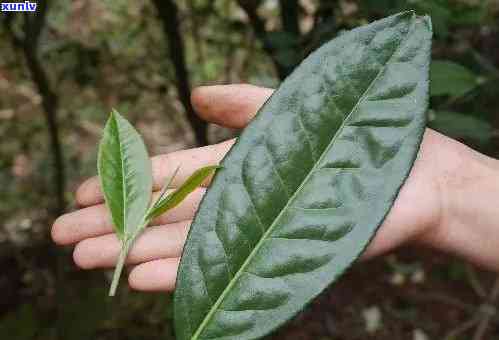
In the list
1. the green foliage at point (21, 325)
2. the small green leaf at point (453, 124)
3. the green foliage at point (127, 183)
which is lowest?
the green foliage at point (21, 325)

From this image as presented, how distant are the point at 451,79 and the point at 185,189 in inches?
21.0

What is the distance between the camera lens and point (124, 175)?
798 mm

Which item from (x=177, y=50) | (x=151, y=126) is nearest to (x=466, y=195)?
(x=177, y=50)

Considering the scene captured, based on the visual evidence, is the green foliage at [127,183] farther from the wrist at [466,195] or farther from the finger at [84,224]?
the wrist at [466,195]

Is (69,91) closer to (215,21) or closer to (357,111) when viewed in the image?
(215,21)

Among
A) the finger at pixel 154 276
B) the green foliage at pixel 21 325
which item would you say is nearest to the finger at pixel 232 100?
the finger at pixel 154 276

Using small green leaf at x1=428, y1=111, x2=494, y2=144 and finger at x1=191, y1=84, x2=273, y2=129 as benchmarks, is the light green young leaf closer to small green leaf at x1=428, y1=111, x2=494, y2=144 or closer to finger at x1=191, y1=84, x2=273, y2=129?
finger at x1=191, y1=84, x2=273, y2=129

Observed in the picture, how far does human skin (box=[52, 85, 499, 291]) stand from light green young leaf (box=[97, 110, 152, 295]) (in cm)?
17

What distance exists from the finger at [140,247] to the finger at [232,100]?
0.20 meters

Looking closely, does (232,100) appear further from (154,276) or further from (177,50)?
(177,50)

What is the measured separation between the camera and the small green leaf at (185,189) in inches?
27.9

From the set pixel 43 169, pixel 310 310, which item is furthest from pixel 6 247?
pixel 310 310

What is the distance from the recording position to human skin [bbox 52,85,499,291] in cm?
97

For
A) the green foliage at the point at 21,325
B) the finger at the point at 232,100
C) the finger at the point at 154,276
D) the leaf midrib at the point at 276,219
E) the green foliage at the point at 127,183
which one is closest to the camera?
the leaf midrib at the point at 276,219
